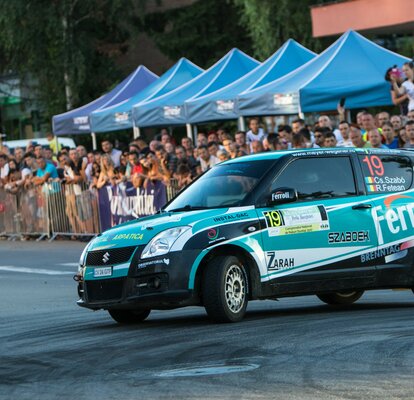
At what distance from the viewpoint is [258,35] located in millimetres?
48438

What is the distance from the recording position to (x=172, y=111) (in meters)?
29.5

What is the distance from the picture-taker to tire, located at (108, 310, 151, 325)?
13427 mm

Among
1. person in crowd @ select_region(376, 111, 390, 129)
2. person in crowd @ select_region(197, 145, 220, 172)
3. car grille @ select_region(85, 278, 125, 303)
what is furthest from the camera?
person in crowd @ select_region(197, 145, 220, 172)

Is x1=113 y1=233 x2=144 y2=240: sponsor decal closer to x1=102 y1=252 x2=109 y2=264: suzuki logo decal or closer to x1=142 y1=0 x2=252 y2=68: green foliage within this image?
x1=102 y1=252 x2=109 y2=264: suzuki logo decal

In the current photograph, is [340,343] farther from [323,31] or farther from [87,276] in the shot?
[323,31]

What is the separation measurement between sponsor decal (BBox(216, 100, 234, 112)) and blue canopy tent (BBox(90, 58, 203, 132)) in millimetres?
4655

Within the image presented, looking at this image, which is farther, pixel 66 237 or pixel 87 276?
pixel 66 237

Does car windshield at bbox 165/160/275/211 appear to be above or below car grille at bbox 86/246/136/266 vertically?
above

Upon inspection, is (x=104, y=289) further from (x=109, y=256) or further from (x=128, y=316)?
(x=128, y=316)

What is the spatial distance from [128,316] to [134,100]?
19.8 metres

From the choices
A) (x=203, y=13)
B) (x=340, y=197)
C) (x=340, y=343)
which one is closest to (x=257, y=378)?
(x=340, y=343)

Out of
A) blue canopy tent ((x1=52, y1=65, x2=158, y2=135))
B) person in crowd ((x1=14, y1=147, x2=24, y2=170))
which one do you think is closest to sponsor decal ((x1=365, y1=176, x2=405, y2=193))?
person in crowd ((x1=14, y1=147, x2=24, y2=170))

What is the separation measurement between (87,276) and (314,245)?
7.20 feet

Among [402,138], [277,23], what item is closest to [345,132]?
[402,138]
